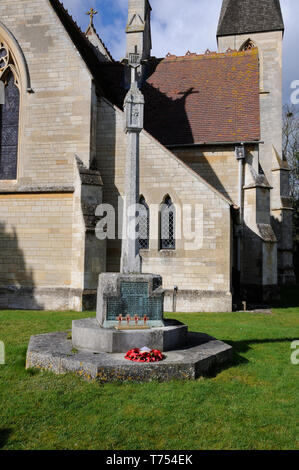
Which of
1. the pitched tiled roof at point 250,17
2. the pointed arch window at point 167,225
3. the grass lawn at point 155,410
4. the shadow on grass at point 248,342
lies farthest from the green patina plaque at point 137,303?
the pitched tiled roof at point 250,17

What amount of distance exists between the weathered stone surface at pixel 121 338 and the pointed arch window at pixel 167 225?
25.6 ft

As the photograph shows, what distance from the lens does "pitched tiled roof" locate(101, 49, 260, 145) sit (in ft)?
57.1

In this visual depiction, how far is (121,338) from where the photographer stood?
6.33 m

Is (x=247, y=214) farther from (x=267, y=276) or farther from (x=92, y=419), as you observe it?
(x=92, y=419)

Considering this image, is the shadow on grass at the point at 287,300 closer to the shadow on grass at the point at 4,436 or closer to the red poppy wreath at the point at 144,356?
the red poppy wreath at the point at 144,356

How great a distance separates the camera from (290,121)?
3512 cm

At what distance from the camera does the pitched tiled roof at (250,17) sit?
28.1 m

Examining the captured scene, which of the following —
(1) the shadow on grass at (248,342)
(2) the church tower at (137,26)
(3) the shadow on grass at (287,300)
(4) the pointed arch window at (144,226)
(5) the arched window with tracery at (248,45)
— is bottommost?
(3) the shadow on grass at (287,300)

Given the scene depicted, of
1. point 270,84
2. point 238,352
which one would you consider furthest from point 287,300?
point 270,84

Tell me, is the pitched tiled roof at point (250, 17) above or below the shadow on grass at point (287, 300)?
above

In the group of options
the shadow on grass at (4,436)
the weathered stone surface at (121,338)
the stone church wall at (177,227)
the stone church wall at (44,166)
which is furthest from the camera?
the stone church wall at (44,166)
